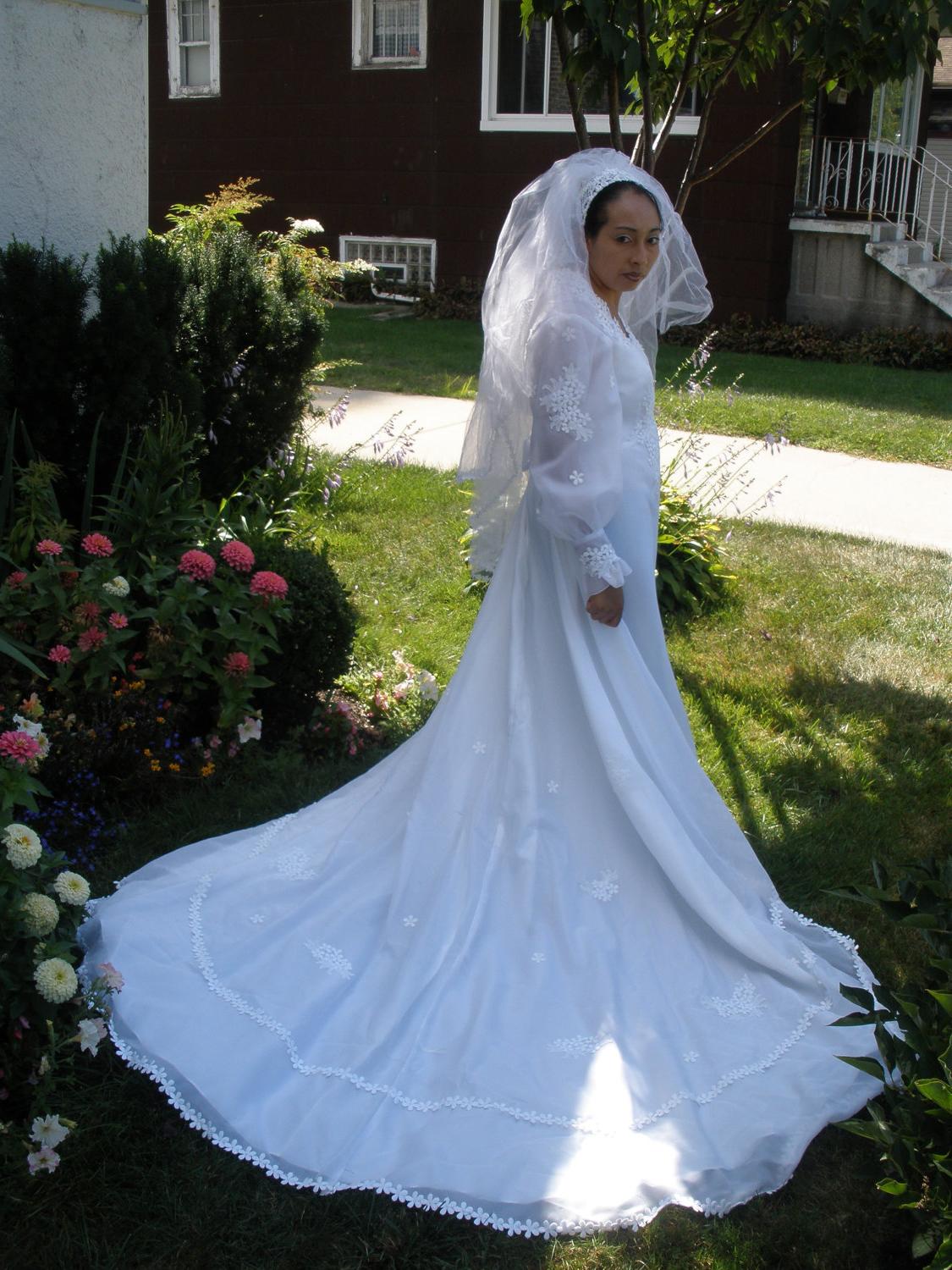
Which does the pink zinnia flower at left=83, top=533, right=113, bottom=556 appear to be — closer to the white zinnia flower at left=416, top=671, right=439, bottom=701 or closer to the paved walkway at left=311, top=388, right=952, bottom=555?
the white zinnia flower at left=416, top=671, right=439, bottom=701

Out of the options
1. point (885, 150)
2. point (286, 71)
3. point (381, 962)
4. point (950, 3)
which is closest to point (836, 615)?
point (950, 3)

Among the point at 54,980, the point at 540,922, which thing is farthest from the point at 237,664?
the point at 54,980

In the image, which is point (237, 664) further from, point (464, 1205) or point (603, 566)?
point (464, 1205)

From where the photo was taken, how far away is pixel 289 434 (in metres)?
5.78

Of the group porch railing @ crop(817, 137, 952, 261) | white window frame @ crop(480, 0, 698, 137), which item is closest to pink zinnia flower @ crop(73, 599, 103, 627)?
white window frame @ crop(480, 0, 698, 137)

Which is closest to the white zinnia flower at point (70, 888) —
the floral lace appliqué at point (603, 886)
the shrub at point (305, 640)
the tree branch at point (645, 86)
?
the floral lace appliqué at point (603, 886)

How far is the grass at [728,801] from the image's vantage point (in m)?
2.49

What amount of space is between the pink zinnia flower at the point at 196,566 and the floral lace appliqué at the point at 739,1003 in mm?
2025

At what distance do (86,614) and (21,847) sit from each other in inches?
51.3

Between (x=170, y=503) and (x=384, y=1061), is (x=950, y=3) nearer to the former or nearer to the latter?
(x=170, y=503)

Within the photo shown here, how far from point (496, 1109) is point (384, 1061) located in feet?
0.92

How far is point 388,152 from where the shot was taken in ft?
53.0

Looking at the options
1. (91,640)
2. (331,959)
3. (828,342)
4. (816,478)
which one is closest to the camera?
(331,959)

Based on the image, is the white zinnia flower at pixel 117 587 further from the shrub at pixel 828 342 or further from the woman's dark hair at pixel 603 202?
the shrub at pixel 828 342
